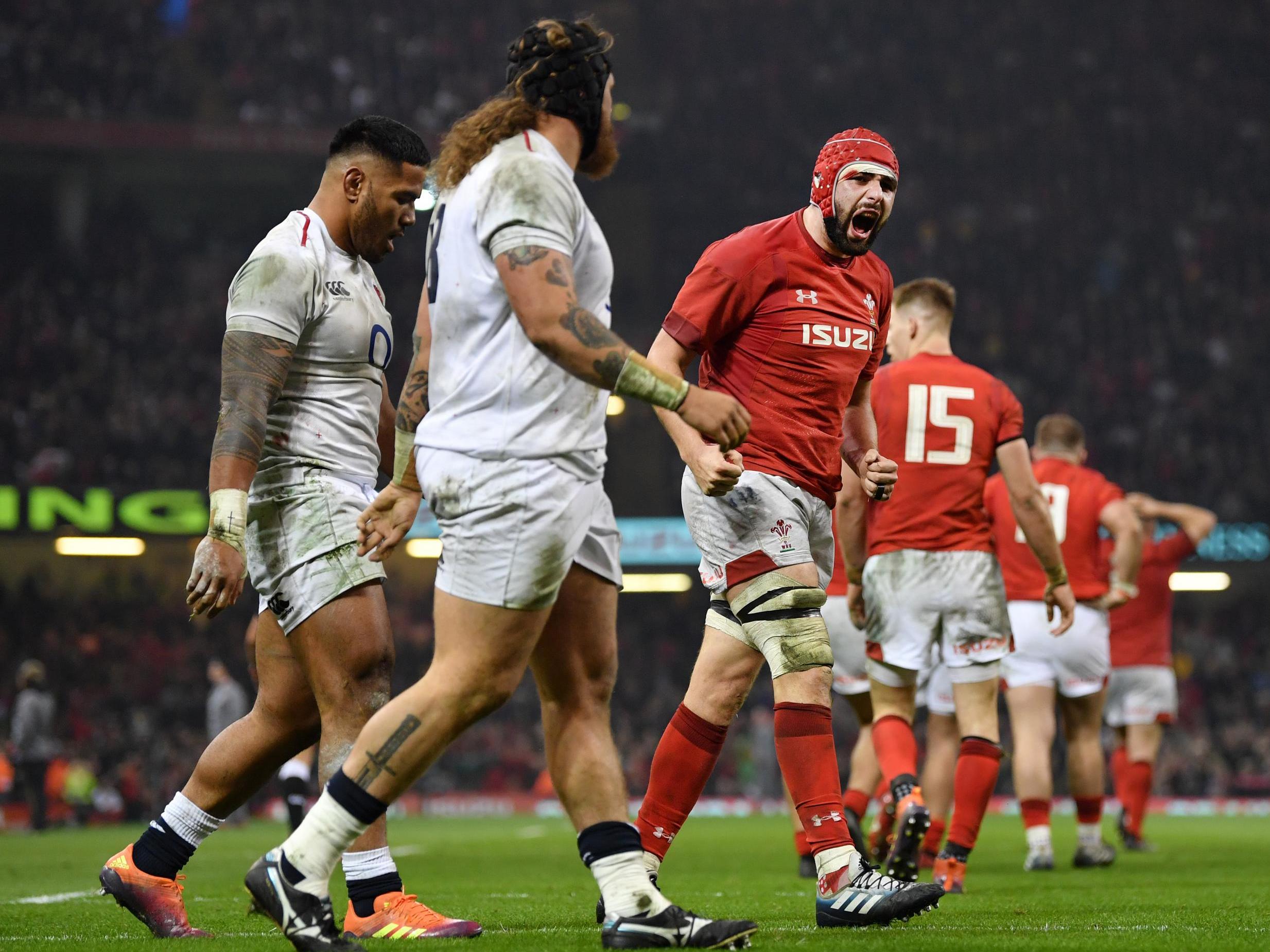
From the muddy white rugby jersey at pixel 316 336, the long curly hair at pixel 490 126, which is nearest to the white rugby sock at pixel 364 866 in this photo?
the muddy white rugby jersey at pixel 316 336

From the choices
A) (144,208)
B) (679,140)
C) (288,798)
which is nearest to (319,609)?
(288,798)

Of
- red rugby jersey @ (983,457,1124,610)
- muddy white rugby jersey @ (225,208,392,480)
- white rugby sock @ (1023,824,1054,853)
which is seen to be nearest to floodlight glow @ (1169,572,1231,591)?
red rugby jersey @ (983,457,1124,610)

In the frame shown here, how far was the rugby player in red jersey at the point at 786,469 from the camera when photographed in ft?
15.5

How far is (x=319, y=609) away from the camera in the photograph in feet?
14.8

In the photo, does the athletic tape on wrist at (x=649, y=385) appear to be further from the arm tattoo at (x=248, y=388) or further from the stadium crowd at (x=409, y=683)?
the stadium crowd at (x=409, y=683)

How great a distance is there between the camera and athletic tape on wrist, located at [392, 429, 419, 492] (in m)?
4.05

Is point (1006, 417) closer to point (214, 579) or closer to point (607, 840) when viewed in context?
point (607, 840)

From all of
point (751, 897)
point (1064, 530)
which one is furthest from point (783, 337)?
point (1064, 530)

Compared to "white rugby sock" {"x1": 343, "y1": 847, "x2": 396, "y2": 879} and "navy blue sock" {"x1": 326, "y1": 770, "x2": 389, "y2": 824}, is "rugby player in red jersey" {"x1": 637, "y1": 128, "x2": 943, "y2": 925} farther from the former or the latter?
"navy blue sock" {"x1": 326, "y1": 770, "x2": 389, "y2": 824}

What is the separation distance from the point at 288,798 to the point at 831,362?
19.1 feet

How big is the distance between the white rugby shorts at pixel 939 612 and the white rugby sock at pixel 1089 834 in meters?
2.47

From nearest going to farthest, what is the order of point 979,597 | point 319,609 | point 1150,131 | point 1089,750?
1. point 319,609
2. point 979,597
3. point 1089,750
4. point 1150,131

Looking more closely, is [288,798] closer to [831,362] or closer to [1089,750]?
[1089,750]

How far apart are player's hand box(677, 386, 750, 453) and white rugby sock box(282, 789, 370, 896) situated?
1.26 meters
